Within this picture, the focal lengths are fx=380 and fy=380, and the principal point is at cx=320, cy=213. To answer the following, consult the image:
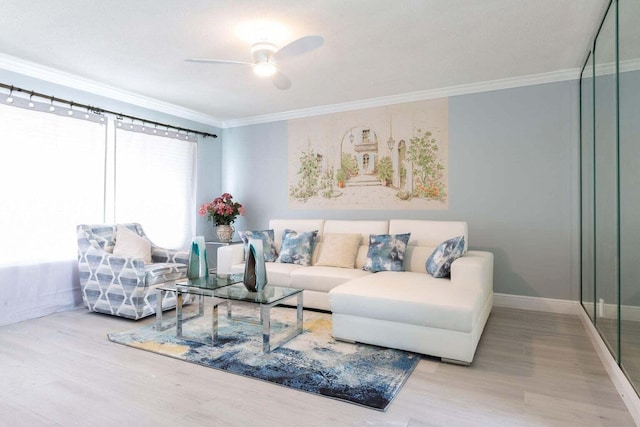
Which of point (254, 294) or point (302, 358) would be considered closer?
point (302, 358)

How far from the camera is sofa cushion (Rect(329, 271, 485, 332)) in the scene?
2.56 metres

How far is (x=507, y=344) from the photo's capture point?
2965 millimetres

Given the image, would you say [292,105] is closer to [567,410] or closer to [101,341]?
[101,341]

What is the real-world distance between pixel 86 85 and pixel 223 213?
7.12 feet

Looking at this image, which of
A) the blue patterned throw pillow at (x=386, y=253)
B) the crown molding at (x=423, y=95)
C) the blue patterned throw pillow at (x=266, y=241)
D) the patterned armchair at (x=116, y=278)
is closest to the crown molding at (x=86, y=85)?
the crown molding at (x=423, y=95)

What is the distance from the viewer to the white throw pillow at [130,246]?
3963 millimetres

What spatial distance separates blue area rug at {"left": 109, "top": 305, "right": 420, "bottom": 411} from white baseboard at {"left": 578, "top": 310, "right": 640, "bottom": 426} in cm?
114

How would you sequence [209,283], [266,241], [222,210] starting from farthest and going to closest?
[222,210] < [266,241] < [209,283]

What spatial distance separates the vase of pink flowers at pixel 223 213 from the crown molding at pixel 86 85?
1.27 meters

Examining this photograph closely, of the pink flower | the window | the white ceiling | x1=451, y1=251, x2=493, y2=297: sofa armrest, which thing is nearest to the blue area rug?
x1=451, y1=251, x2=493, y2=297: sofa armrest

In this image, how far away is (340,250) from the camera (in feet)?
13.6

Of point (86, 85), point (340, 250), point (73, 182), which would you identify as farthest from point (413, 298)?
point (86, 85)

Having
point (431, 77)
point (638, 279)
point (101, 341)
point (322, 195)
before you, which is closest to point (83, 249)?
point (101, 341)

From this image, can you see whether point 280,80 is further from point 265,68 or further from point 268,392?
point 268,392
